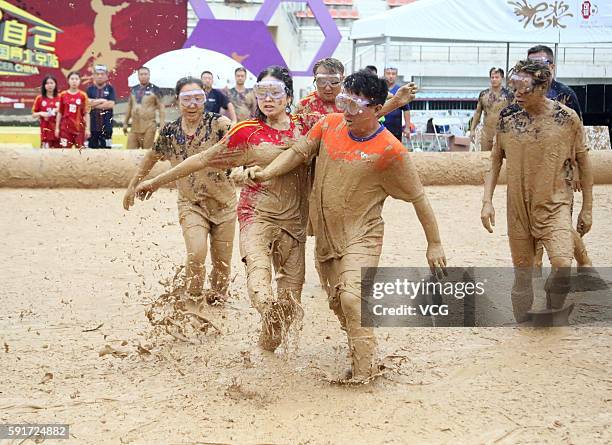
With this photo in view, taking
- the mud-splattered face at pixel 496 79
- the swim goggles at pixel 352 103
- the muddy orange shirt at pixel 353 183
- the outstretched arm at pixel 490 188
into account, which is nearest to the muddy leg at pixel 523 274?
the outstretched arm at pixel 490 188

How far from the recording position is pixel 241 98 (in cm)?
1628

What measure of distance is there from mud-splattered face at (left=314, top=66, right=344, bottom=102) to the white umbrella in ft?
31.2

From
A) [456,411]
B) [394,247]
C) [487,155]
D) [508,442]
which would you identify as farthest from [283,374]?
[487,155]

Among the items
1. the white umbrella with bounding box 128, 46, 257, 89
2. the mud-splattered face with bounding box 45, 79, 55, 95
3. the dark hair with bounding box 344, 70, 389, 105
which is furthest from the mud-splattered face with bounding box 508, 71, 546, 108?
the white umbrella with bounding box 128, 46, 257, 89

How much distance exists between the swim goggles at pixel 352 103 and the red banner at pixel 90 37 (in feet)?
57.0

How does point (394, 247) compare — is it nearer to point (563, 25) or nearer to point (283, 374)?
point (283, 374)

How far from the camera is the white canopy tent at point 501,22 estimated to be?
18500mm

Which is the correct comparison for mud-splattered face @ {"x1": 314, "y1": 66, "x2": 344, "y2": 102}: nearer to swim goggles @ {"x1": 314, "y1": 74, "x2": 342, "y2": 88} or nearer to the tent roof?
swim goggles @ {"x1": 314, "y1": 74, "x2": 342, "y2": 88}

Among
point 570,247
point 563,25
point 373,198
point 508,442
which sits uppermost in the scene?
point 563,25

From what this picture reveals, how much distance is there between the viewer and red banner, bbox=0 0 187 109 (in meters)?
21.8

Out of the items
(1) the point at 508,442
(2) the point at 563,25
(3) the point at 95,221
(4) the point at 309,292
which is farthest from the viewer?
(2) the point at 563,25

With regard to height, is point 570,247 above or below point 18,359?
above

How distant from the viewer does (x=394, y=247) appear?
9.91 meters

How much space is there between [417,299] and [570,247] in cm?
151
